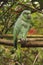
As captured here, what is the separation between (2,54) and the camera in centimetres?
189

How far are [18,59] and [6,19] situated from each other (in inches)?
17.8

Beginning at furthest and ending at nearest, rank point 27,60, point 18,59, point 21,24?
point 27,60, point 18,59, point 21,24

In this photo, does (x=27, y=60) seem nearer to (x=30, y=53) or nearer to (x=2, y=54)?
(x=30, y=53)

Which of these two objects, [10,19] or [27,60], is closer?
[10,19]

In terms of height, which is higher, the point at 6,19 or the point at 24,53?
the point at 6,19

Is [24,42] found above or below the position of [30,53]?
above

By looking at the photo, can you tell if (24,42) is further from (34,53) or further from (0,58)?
(34,53)

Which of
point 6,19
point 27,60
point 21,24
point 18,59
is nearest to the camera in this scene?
point 21,24

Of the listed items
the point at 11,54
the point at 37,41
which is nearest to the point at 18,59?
the point at 11,54

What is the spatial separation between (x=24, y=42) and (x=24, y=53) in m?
1.36

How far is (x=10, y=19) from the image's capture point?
1.59 meters

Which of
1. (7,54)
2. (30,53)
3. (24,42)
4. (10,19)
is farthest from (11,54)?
(24,42)

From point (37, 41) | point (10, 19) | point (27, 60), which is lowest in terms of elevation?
point (27, 60)

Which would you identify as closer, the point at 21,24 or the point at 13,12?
the point at 21,24
